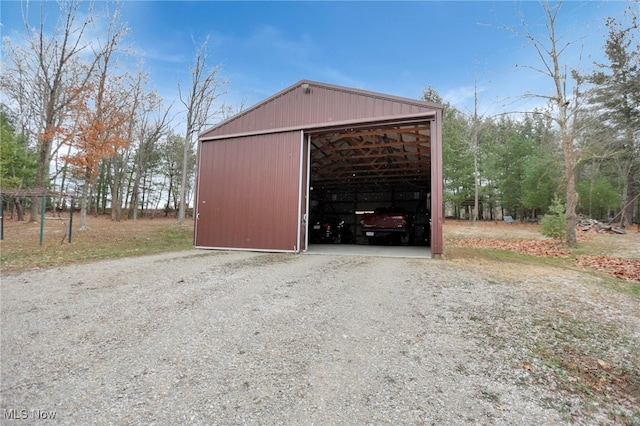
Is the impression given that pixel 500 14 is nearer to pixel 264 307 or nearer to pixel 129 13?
pixel 264 307

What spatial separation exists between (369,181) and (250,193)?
7792mm

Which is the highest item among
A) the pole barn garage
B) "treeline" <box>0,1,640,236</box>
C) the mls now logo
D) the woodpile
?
"treeline" <box>0,1,640,236</box>

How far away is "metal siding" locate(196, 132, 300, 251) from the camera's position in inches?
291

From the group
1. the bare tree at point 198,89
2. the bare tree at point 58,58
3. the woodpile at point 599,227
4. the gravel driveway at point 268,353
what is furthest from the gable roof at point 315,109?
the woodpile at point 599,227

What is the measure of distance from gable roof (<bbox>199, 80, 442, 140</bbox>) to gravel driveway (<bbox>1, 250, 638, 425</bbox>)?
175 inches

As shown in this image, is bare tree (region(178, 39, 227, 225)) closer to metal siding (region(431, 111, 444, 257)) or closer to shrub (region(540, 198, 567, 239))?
metal siding (region(431, 111, 444, 257))

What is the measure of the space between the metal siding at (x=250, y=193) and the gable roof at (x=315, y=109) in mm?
354

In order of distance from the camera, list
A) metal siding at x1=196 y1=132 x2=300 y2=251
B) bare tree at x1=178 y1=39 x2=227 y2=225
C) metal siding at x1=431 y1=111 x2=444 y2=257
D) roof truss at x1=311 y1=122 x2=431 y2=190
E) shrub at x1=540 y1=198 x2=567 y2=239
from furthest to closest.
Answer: bare tree at x1=178 y1=39 x2=227 y2=225
shrub at x1=540 y1=198 x2=567 y2=239
roof truss at x1=311 y1=122 x2=431 y2=190
metal siding at x1=196 y1=132 x2=300 y2=251
metal siding at x1=431 y1=111 x2=444 y2=257

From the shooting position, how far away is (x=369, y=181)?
1406 centimetres

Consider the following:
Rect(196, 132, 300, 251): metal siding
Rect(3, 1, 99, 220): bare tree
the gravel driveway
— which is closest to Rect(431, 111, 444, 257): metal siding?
the gravel driveway

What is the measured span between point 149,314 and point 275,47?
1308 cm

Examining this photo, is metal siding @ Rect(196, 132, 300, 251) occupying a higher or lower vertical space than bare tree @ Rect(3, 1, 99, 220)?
lower

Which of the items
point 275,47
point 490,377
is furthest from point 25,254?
point 275,47

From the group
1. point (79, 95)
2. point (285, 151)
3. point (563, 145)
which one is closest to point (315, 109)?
point (285, 151)
